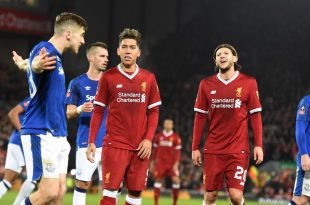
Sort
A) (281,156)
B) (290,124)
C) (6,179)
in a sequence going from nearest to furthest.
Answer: (6,179) < (281,156) < (290,124)

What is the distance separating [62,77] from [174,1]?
22328 millimetres

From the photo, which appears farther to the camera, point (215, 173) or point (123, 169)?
point (215, 173)

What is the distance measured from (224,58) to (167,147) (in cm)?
903

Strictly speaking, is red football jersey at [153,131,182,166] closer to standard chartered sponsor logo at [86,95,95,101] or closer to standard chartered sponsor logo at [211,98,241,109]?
standard chartered sponsor logo at [86,95,95,101]

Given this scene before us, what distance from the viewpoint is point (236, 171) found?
7852 millimetres

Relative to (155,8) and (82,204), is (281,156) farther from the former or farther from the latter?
(82,204)

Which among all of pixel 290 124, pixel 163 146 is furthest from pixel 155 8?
pixel 163 146

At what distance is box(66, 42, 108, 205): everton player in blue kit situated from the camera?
911 cm

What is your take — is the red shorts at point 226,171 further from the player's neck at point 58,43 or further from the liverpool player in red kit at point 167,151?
the liverpool player in red kit at point 167,151

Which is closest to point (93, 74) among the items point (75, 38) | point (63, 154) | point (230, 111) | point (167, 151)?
point (230, 111)

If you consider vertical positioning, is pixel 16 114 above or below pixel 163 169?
above

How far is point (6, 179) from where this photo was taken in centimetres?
1081

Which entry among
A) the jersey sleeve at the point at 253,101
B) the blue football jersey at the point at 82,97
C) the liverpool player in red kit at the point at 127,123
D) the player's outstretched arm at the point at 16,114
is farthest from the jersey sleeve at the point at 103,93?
the player's outstretched arm at the point at 16,114

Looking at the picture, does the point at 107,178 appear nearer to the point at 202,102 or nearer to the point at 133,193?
the point at 133,193
